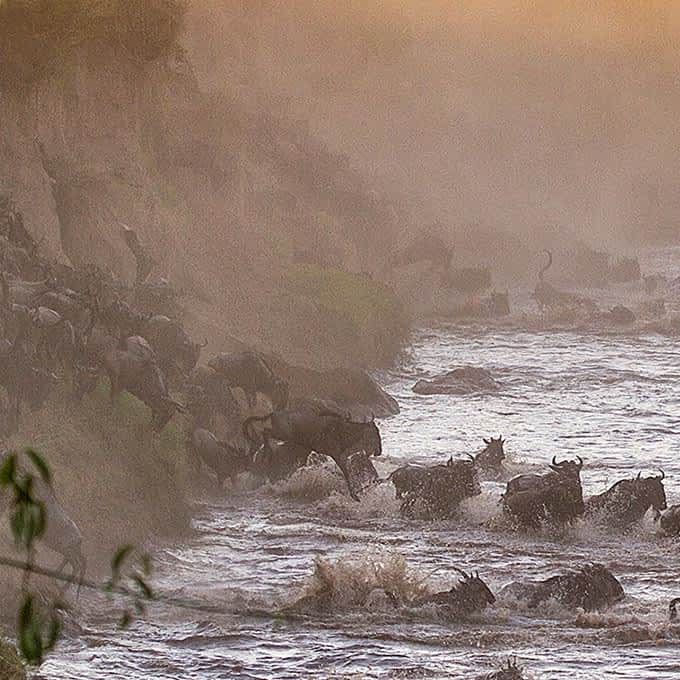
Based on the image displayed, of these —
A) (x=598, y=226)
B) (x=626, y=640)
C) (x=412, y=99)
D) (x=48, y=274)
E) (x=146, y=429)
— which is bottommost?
(x=626, y=640)

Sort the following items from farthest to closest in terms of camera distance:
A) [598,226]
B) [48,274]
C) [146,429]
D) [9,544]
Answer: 1. [598,226]
2. [48,274]
3. [146,429]
4. [9,544]

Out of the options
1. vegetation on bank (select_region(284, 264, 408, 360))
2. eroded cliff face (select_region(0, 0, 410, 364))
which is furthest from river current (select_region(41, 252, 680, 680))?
eroded cliff face (select_region(0, 0, 410, 364))

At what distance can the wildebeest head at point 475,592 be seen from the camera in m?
17.1

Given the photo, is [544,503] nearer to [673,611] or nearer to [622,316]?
[673,611]

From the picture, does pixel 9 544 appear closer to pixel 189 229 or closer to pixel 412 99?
pixel 189 229

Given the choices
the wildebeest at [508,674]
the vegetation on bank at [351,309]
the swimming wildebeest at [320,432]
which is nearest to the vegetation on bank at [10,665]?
the wildebeest at [508,674]

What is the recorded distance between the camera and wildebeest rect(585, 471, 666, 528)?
21.1 m

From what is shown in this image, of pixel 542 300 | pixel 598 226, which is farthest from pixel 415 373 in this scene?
pixel 598 226

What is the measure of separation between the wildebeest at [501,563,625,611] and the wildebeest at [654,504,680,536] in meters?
3.01

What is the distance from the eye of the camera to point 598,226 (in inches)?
2891

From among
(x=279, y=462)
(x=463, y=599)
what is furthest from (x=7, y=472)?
(x=279, y=462)

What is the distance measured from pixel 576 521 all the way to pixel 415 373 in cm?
1322

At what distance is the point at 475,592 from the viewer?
17109 millimetres

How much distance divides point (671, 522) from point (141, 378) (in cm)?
714
